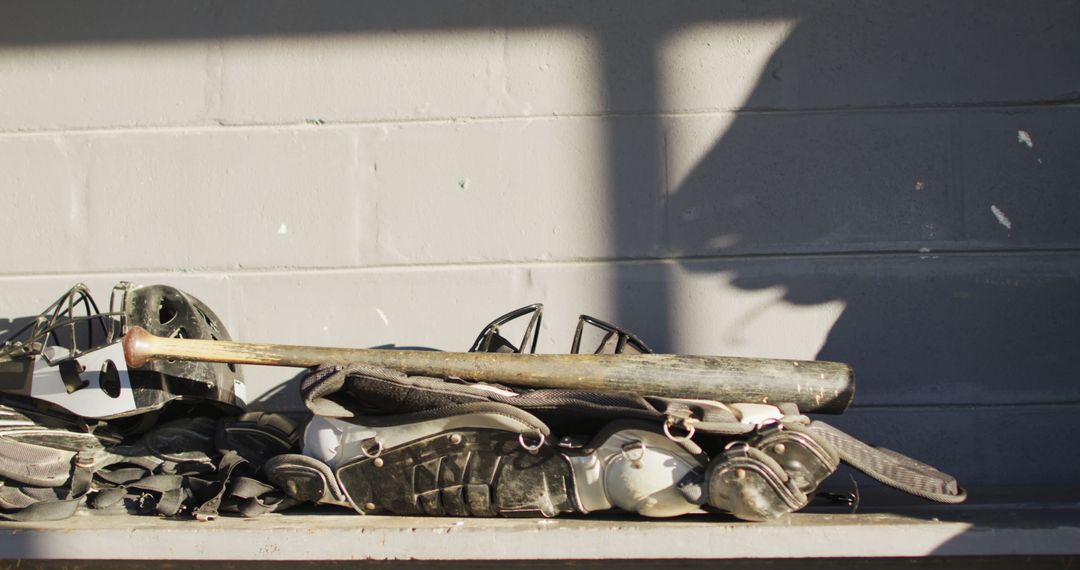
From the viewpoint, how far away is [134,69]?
264cm

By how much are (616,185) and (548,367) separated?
71cm

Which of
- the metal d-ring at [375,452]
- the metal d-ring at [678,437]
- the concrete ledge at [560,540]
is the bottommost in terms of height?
the concrete ledge at [560,540]

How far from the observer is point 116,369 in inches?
85.7

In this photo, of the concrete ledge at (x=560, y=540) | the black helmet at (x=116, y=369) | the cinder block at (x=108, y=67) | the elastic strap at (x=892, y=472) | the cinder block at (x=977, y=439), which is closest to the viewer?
the concrete ledge at (x=560, y=540)

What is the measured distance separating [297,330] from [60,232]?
0.72 m

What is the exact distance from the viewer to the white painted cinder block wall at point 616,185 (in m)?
2.52

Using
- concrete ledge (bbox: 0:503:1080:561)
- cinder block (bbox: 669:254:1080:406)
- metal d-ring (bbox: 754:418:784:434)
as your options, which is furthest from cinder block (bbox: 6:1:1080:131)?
concrete ledge (bbox: 0:503:1080:561)

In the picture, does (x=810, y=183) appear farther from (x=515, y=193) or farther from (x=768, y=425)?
(x=768, y=425)

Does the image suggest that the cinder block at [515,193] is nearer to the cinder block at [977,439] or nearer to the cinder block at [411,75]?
the cinder block at [411,75]

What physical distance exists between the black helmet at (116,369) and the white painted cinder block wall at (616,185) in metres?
0.26

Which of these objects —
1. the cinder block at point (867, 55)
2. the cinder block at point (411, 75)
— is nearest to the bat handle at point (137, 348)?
the cinder block at point (411, 75)

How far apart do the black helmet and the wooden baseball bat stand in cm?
19

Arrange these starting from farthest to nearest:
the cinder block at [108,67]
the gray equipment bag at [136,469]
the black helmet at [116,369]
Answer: the cinder block at [108,67] < the black helmet at [116,369] < the gray equipment bag at [136,469]

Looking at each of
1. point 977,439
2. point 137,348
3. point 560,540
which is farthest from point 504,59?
point 977,439
